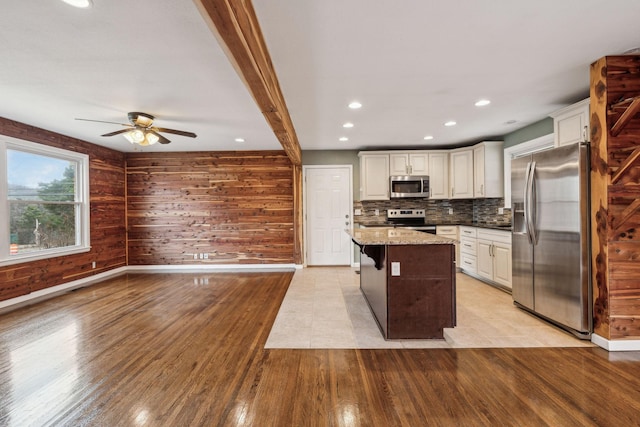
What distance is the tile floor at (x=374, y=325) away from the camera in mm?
2600

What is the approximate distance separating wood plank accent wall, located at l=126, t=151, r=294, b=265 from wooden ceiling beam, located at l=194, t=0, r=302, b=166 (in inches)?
129

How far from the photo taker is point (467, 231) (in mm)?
4953

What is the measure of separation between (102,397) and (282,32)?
268 centimetres

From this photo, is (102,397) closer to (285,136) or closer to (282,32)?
(282,32)

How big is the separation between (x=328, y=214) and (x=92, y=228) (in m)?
4.23

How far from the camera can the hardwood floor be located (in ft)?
5.56

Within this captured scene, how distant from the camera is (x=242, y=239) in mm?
5953

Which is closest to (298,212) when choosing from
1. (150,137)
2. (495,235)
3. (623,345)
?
(150,137)

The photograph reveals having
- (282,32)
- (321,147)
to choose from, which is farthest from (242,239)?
(282,32)

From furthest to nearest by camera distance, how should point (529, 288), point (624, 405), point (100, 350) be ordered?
point (529, 288) < point (100, 350) < point (624, 405)

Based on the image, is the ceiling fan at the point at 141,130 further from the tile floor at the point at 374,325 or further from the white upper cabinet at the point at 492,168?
the white upper cabinet at the point at 492,168

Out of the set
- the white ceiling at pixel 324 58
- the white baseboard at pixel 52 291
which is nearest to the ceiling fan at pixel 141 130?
the white ceiling at pixel 324 58

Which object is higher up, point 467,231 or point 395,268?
point 467,231

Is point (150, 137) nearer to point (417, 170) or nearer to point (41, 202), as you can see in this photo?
point (41, 202)
